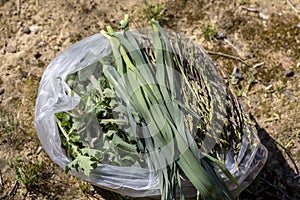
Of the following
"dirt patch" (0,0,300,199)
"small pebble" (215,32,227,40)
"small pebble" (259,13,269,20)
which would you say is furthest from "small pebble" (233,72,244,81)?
"small pebble" (259,13,269,20)

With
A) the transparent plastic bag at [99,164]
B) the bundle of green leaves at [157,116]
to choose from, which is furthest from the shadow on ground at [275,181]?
the bundle of green leaves at [157,116]

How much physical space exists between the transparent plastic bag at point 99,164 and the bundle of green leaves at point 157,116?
0.03 m

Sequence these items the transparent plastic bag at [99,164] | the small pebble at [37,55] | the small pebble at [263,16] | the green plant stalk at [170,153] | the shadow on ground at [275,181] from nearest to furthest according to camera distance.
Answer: the green plant stalk at [170,153] → the transparent plastic bag at [99,164] → the shadow on ground at [275,181] → the small pebble at [37,55] → the small pebble at [263,16]

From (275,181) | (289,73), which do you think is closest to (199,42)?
(289,73)

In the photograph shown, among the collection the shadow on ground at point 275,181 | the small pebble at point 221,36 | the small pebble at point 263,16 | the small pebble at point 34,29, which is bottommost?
the shadow on ground at point 275,181

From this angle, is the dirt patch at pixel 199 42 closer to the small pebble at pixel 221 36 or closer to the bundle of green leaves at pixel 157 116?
the small pebble at pixel 221 36

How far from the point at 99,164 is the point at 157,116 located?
249 mm

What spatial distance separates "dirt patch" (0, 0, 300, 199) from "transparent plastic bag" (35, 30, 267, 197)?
0.26m

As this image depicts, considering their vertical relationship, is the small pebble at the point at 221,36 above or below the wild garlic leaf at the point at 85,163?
above

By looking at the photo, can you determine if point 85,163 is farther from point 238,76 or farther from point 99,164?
point 238,76

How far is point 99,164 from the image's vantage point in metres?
1.84

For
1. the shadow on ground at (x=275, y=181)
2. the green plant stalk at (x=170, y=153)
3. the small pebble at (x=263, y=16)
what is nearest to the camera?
the green plant stalk at (x=170, y=153)

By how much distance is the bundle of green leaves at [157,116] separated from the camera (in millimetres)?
1737

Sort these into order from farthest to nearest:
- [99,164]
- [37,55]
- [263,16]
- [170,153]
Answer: [263,16] → [37,55] → [99,164] → [170,153]
